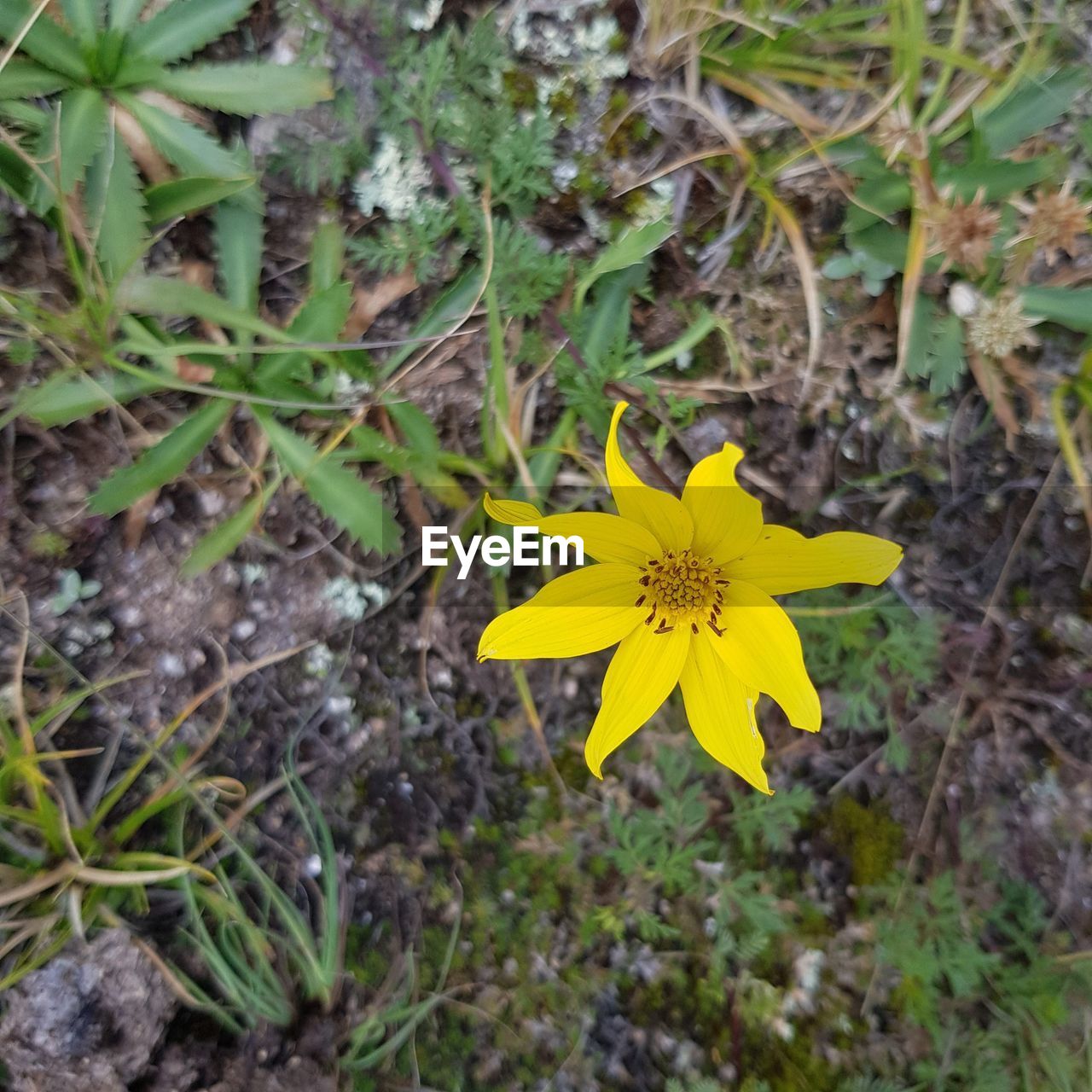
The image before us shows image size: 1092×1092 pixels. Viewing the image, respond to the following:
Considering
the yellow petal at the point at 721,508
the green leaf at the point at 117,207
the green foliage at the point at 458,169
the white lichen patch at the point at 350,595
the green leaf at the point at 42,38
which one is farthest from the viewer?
the white lichen patch at the point at 350,595

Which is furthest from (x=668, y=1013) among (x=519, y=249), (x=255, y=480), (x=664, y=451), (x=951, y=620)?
(x=519, y=249)

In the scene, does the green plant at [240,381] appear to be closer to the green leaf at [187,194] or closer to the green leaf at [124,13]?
the green leaf at [187,194]

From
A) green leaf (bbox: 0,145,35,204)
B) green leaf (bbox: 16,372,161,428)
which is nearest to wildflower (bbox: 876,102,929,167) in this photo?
green leaf (bbox: 16,372,161,428)

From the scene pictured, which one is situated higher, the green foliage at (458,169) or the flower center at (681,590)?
the green foliage at (458,169)

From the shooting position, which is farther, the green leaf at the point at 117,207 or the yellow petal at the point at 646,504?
the green leaf at the point at 117,207

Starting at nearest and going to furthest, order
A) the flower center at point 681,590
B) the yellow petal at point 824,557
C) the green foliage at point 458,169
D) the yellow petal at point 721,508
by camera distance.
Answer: the yellow petal at point 721,508, the yellow petal at point 824,557, the flower center at point 681,590, the green foliage at point 458,169

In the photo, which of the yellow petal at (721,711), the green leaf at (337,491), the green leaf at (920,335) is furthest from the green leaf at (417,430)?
the green leaf at (920,335)
